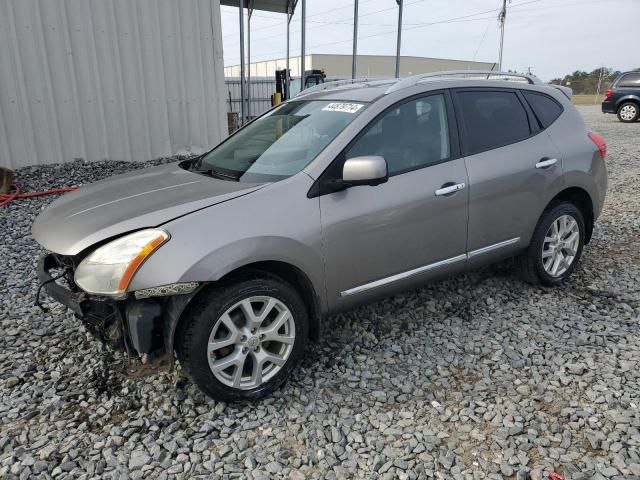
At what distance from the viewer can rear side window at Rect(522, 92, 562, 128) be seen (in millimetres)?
4094

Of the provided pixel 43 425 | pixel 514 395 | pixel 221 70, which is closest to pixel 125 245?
pixel 43 425

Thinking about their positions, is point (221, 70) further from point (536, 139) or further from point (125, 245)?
point (125, 245)

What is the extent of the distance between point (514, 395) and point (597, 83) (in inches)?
1709

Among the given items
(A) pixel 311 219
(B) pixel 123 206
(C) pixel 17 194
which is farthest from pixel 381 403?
(C) pixel 17 194

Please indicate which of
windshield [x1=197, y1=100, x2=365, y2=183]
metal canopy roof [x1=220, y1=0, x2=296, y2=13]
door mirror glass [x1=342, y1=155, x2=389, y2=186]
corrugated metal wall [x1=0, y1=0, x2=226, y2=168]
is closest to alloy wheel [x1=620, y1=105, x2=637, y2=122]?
metal canopy roof [x1=220, y1=0, x2=296, y2=13]

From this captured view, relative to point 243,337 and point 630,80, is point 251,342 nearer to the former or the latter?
Answer: point 243,337

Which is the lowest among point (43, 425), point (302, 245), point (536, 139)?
point (43, 425)

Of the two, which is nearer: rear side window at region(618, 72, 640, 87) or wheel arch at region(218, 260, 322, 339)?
wheel arch at region(218, 260, 322, 339)

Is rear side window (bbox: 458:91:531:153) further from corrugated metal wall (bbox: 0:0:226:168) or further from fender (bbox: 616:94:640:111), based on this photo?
fender (bbox: 616:94:640:111)

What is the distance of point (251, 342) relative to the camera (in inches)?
108

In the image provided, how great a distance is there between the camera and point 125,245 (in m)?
2.51

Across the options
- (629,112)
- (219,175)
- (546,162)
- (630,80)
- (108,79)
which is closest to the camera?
(219,175)

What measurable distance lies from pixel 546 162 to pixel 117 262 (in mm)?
3218

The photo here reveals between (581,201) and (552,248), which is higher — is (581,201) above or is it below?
above
